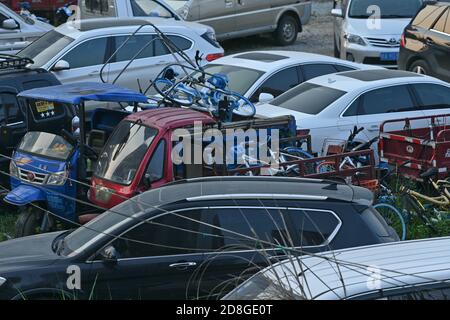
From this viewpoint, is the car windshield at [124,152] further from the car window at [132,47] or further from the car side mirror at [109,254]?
the car window at [132,47]

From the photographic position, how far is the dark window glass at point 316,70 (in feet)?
45.5

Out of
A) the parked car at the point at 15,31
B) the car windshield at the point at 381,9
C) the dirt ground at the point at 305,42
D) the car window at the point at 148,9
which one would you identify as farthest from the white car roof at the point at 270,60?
the dirt ground at the point at 305,42

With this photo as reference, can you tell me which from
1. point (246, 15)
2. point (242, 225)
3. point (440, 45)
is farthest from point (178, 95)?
point (246, 15)

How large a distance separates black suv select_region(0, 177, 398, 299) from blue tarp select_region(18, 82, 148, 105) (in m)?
2.47

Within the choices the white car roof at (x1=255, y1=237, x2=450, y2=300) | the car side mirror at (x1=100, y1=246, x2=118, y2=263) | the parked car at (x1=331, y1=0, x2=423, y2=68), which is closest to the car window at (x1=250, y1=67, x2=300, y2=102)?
the parked car at (x1=331, y1=0, x2=423, y2=68)

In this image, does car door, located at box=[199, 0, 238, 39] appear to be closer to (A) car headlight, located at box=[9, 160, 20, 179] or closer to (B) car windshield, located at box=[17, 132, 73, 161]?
(B) car windshield, located at box=[17, 132, 73, 161]

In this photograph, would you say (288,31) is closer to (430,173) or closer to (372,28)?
(372,28)

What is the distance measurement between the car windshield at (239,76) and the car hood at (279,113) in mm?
705

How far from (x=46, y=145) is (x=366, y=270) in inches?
226

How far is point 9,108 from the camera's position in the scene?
37.9 ft

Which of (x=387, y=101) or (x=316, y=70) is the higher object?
(x=316, y=70)
